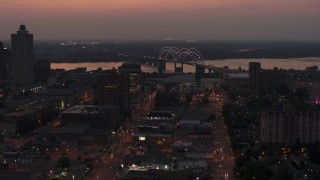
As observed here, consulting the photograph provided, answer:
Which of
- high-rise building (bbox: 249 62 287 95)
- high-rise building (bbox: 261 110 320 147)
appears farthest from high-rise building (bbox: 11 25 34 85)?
high-rise building (bbox: 261 110 320 147)

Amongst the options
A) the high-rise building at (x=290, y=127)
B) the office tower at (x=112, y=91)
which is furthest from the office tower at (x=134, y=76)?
the high-rise building at (x=290, y=127)

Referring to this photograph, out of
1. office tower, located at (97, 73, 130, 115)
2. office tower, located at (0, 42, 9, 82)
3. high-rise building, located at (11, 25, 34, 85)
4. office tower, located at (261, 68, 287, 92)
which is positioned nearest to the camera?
office tower, located at (97, 73, 130, 115)

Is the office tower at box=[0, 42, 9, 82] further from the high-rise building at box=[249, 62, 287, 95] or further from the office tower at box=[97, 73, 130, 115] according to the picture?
the high-rise building at box=[249, 62, 287, 95]

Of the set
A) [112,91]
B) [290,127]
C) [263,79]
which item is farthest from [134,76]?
[290,127]

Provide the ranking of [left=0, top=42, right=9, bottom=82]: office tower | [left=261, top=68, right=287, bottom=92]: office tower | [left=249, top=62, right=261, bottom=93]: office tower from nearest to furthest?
[left=249, top=62, right=261, bottom=93]: office tower
[left=261, top=68, right=287, bottom=92]: office tower
[left=0, top=42, right=9, bottom=82]: office tower

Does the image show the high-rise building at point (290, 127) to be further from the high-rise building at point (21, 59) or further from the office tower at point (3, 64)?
the office tower at point (3, 64)
